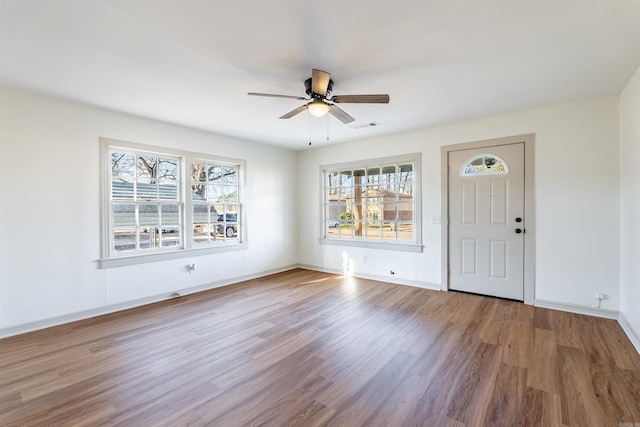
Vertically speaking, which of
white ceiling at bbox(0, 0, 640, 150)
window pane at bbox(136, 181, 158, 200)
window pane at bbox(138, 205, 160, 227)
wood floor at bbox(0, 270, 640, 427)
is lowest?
wood floor at bbox(0, 270, 640, 427)

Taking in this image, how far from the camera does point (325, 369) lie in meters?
2.36

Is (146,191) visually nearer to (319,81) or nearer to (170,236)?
(170,236)

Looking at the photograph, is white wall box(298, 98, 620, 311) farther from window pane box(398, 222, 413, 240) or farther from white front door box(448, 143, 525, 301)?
window pane box(398, 222, 413, 240)

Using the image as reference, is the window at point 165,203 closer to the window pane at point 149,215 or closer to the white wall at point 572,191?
the window pane at point 149,215

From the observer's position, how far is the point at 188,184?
14.8 feet

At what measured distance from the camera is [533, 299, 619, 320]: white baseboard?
Result: 3.31m

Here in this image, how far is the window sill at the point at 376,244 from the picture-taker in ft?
15.8

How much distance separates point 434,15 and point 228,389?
3.00 metres

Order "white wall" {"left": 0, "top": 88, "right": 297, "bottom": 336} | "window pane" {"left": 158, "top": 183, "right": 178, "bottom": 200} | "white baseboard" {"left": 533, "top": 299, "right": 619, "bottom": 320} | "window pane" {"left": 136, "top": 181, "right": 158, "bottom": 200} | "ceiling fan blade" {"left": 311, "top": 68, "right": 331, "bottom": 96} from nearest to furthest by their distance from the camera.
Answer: "ceiling fan blade" {"left": 311, "top": 68, "right": 331, "bottom": 96} < "white wall" {"left": 0, "top": 88, "right": 297, "bottom": 336} < "white baseboard" {"left": 533, "top": 299, "right": 619, "bottom": 320} < "window pane" {"left": 136, "top": 181, "right": 158, "bottom": 200} < "window pane" {"left": 158, "top": 183, "right": 178, "bottom": 200}

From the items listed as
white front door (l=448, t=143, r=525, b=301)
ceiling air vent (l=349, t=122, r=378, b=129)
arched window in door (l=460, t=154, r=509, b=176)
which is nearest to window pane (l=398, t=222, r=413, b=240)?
white front door (l=448, t=143, r=525, b=301)

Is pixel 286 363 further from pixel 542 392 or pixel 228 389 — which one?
pixel 542 392

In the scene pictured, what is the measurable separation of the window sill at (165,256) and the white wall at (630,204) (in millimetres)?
5099

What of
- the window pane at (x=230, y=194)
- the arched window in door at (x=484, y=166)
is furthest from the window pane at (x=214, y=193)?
the arched window in door at (x=484, y=166)

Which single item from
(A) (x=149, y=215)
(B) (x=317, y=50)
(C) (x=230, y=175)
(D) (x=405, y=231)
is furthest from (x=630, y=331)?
(A) (x=149, y=215)
